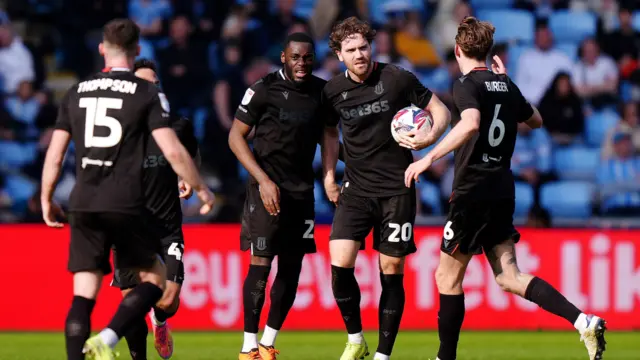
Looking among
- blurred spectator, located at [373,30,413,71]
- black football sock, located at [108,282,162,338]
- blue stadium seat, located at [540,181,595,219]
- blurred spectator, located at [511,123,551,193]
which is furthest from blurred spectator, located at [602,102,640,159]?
black football sock, located at [108,282,162,338]

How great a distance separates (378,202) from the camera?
28.5 feet

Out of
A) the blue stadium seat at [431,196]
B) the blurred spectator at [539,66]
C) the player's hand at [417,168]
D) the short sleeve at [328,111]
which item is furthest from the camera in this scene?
the blurred spectator at [539,66]

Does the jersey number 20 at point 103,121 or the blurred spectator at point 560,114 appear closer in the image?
the jersey number 20 at point 103,121

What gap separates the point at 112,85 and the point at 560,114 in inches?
433

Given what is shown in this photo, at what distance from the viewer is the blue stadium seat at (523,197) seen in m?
15.8

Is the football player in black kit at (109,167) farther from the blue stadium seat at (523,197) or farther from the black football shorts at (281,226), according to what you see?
the blue stadium seat at (523,197)

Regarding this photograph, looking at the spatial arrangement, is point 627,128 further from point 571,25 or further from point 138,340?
point 138,340

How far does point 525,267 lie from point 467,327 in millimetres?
1022

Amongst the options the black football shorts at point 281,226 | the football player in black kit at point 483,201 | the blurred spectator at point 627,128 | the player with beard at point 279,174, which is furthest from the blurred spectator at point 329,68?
the football player in black kit at point 483,201

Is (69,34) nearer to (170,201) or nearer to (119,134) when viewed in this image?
(170,201)

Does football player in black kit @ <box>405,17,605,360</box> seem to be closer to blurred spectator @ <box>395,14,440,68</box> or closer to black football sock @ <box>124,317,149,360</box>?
black football sock @ <box>124,317,149,360</box>

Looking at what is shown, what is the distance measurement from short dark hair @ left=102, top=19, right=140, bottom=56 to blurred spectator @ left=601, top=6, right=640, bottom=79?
12.2 metres

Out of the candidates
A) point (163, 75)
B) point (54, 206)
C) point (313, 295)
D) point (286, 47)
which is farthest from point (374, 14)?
point (54, 206)

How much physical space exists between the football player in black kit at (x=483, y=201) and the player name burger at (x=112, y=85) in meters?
2.42
